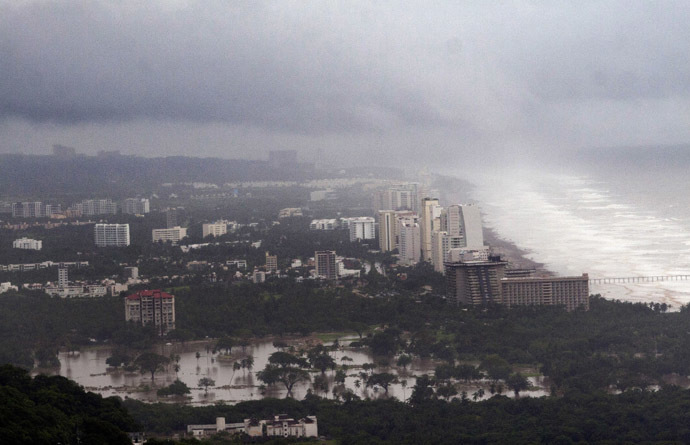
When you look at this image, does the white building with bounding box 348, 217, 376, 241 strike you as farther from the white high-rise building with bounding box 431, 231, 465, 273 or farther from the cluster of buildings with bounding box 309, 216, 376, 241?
the white high-rise building with bounding box 431, 231, 465, 273

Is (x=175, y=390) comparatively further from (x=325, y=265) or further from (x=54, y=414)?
(x=325, y=265)

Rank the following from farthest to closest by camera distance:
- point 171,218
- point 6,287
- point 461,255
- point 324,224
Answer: point 324,224 → point 171,218 → point 6,287 → point 461,255

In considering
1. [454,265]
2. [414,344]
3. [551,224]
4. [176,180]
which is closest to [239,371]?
[414,344]

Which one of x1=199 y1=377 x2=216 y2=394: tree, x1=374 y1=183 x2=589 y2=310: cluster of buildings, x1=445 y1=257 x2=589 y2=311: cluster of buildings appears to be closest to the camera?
x1=199 y1=377 x2=216 y2=394: tree

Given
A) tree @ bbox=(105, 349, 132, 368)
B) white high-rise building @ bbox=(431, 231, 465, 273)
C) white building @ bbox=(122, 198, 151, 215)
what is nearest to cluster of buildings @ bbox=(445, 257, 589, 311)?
white high-rise building @ bbox=(431, 231, 465, 273)

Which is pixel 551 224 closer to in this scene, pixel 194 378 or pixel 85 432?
pixel 194 378

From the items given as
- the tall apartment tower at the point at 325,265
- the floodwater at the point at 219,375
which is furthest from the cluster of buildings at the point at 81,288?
the floodwater at the point at 219,375

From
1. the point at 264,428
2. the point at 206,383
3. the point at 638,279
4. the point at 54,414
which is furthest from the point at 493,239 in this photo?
the point at 54,414
